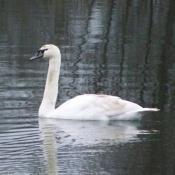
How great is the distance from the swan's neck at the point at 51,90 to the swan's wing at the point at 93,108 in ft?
1.03

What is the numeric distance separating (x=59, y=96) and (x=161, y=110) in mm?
2058

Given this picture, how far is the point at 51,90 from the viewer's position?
44.7ft

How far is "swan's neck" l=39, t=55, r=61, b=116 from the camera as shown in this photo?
43.0 ft

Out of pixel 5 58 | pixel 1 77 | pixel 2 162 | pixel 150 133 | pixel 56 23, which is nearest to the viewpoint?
pixel 2 162

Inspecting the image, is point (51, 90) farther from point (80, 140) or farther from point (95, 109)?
point (80, 140)

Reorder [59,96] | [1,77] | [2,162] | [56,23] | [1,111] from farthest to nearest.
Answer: [56,23] → [1,77] → [59,96] → [1,111] → [2,162]

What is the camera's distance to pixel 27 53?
1905 cm

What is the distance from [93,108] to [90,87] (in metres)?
2.00

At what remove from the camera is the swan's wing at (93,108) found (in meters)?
12.8

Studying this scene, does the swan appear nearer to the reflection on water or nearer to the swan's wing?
the swan's wing

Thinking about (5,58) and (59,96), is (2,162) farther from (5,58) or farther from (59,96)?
(5,58)

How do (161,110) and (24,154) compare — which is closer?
(24,154)

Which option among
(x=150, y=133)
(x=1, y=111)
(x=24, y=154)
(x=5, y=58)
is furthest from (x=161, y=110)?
(x=5, y=58)

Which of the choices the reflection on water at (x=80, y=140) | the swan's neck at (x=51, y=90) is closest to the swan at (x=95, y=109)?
the swan's neck at (x=51, y=90)
